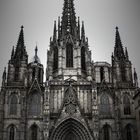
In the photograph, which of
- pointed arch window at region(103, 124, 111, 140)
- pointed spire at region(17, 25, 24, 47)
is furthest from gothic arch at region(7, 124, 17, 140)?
pointed spire at region(17, 25, 24, 47)

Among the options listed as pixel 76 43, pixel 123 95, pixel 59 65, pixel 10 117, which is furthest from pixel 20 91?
pixel 123 95

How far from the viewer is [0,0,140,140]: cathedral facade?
49.6 meters

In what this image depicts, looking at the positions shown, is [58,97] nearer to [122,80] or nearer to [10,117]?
[10,117]

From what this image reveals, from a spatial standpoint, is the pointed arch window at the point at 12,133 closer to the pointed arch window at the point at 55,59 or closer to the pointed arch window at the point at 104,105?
the pointed arch window at the point at 55,59

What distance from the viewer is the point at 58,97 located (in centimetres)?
5228

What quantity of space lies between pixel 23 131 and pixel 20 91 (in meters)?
7.56

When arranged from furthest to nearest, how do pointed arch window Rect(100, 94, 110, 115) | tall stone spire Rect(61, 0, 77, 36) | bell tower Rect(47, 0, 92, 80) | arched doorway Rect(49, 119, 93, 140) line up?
1. tall stone spire Rect(61, 0, 77, 36)
2. bell tower Rect(47, 0, 92, 80)
3. pointed arch window Rect(100, 94, 110, 115)
4. arched doorway Rect(49, 119, 93, 140)

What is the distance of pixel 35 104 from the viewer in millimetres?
52031

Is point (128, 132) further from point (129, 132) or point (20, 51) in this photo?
point (20, 51)

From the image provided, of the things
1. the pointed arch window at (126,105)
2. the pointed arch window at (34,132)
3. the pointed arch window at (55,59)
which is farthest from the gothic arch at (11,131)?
the pointed arch window at (126,105)

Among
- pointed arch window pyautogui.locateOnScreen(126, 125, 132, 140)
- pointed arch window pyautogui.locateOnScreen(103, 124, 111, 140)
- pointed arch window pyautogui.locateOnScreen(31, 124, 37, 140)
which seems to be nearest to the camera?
pointed arch window pyautogui.locateOnScreen(31, 124, 37, 140)

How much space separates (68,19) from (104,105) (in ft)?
68.8

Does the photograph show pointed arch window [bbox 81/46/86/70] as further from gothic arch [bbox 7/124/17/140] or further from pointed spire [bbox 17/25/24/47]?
gothic arch [bbox 7/124/17/140]

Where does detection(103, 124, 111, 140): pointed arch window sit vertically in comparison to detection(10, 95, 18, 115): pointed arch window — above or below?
below
